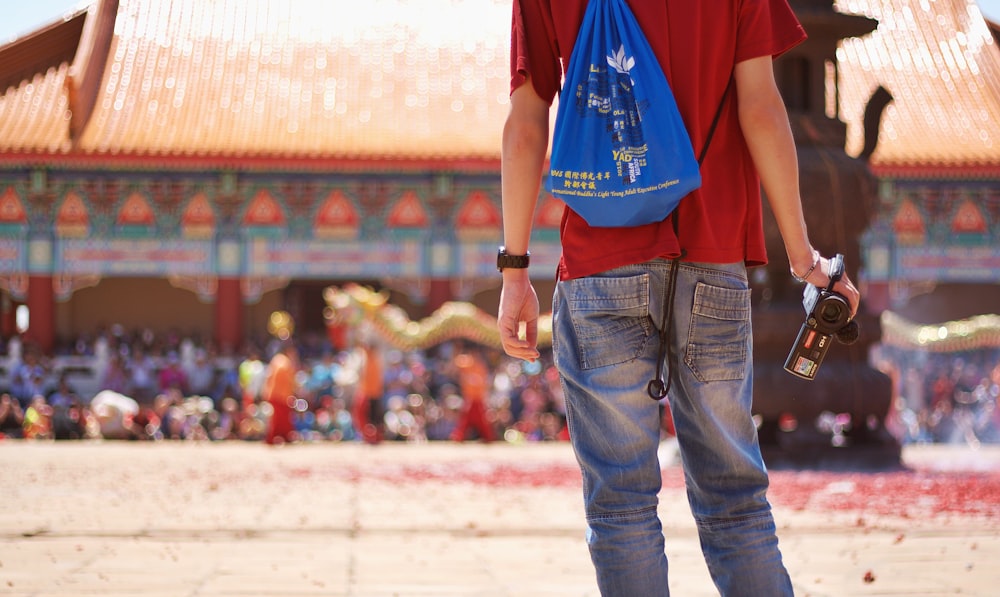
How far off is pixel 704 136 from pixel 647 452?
630 mm

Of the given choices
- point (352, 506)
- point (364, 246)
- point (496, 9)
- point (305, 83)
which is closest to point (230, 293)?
point (364, 246)

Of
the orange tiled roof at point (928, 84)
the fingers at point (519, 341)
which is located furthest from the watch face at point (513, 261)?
the orange tiled roof at point (928, 84)

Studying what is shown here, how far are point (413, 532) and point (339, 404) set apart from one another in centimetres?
870

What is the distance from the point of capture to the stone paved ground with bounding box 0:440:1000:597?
12.2 feet

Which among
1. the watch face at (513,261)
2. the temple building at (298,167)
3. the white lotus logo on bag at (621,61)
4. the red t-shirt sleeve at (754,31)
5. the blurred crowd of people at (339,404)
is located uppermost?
the temple building at (298,167)

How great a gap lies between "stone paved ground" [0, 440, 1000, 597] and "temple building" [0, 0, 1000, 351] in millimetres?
9533

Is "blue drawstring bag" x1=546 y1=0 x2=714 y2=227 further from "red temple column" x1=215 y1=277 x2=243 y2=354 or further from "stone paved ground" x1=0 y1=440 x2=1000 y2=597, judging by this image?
"red temple column" x1=215 y1=277 x2=243 y2=354

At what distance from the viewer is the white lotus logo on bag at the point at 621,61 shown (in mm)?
2123

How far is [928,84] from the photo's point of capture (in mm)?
19391

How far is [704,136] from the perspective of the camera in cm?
222

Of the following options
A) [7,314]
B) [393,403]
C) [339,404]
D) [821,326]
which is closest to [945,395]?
[393,403]

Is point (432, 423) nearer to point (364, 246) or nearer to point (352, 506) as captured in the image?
point (364, 246)

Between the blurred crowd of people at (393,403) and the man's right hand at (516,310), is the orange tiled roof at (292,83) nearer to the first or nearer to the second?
the blurred crowd of people at (393,403)

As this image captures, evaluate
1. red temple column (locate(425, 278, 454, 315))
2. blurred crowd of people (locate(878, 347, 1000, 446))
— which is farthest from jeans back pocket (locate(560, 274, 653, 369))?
red temple column (locate(425, 278, 454, 315))
